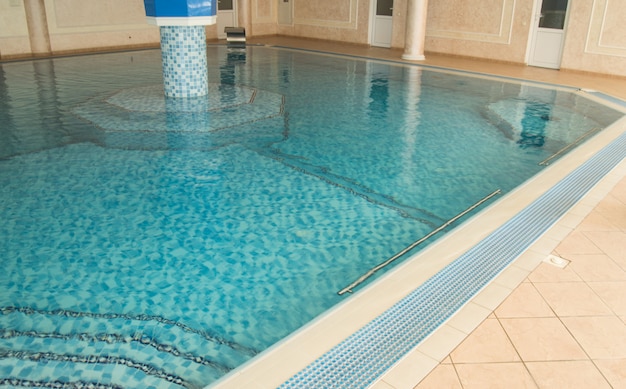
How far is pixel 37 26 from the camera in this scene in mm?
11500

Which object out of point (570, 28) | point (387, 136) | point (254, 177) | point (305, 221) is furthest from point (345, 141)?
point (570, 28)

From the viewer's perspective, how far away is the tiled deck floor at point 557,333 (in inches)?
94.1

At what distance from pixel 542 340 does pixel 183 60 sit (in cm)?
657

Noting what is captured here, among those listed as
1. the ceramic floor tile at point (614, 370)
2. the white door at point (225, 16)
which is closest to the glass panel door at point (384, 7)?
the white door at point (225, 16)

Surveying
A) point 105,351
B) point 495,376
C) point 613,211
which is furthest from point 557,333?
point 105,351

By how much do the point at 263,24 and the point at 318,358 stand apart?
1537 cm

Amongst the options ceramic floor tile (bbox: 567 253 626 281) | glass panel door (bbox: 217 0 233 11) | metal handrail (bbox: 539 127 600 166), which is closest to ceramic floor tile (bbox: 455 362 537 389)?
ceramic floor tile (bbox: 567 253 626 281)

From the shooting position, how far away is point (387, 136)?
644cm

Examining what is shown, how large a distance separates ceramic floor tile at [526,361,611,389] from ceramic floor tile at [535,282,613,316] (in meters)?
0.45

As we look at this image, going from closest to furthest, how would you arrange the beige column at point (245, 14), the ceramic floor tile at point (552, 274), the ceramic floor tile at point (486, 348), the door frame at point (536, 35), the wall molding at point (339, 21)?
the ceramic floor tile at point (486, 348), the ceramic floor tile at point (552, 274), the door frame at point (536, 35), the wall molding at point (339, 21), the beige column at point (245, 14)

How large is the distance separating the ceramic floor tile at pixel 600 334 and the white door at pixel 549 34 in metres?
9.77

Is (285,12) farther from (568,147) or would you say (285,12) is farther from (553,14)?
(568,147)

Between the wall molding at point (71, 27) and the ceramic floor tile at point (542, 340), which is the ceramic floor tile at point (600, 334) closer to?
the ceramic floor tile at point (542, 340)

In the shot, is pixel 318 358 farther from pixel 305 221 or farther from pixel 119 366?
pixel 305 221
